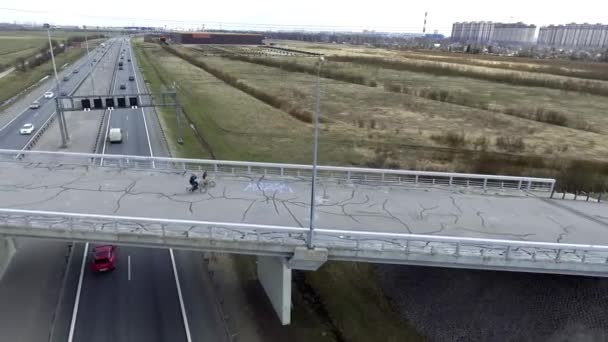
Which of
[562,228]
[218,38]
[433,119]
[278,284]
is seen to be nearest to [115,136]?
[278,284]

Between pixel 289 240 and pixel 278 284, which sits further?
pixel 278 284

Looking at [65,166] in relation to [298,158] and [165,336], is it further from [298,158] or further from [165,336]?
[298,158]

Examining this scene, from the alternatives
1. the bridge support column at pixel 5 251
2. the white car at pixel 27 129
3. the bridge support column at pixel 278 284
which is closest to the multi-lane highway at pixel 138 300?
the bridge support column at pixel 5 251

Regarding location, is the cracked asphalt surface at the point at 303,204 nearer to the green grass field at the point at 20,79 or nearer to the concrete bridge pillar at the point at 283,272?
the concrete bridge pillar at the point at 283,272

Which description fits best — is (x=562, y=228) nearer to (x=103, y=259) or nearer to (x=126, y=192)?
(x=126, y=192)

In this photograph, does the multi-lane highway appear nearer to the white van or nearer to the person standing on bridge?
the person standing on bridge

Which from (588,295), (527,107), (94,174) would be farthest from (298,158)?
(527,107)

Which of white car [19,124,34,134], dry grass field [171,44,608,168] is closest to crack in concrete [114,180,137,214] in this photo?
dry grass field [171,44,608,168]

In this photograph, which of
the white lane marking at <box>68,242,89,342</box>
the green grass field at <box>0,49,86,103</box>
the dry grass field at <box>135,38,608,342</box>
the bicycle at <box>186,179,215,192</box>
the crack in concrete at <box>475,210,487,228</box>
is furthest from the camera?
the green grass field at <box>0,49,86,103</box>
